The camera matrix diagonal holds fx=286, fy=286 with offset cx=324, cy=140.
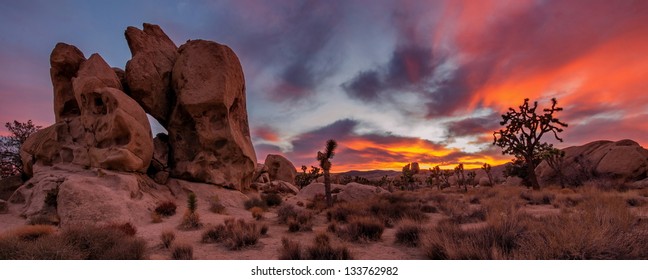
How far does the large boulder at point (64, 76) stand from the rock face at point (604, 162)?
149 feet

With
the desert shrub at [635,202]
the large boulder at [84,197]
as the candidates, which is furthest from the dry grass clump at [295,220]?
the desert shrub at [635,202]

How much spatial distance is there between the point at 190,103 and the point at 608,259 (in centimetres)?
1989

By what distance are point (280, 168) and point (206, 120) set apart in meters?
31.4

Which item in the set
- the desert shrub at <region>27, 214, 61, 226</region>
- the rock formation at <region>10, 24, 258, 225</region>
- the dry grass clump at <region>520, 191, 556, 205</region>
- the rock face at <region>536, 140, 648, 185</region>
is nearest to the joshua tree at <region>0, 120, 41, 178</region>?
the rock formation at <region>10, 24, 258, 225</region>

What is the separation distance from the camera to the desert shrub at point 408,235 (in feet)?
25.4

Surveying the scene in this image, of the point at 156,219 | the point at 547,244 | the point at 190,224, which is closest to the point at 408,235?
the point at 547,244

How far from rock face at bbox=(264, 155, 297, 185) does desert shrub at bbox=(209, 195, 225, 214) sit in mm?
31518

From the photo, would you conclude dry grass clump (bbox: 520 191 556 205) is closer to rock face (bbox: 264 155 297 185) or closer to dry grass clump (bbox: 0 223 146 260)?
dry grass clump (bbox: 0 223 146 260)

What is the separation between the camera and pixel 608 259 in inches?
178

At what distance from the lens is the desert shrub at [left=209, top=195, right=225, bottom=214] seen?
1581cm

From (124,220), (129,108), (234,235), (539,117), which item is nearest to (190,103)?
(129,108)

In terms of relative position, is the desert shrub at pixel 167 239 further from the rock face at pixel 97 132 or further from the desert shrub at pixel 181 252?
the rock face at pixel 97 132

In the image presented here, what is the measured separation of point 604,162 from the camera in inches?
1144

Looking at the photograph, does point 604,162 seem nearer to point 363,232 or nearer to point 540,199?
point 540,199
